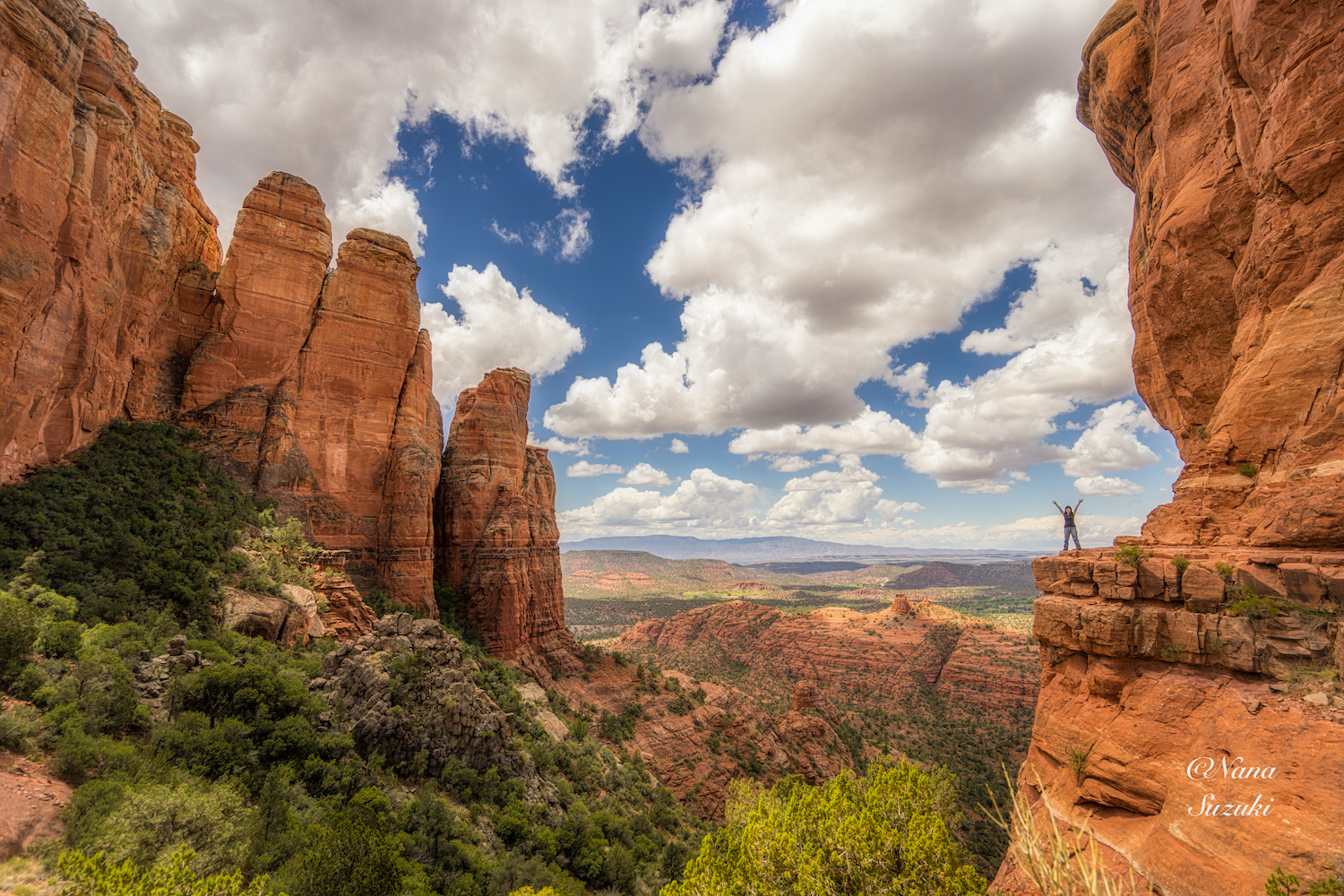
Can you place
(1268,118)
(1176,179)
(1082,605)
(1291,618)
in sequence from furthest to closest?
(1176,179) → (1082,605) → (1268,118) → (1291,618)

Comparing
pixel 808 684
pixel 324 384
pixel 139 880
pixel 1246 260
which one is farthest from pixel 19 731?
pixel 808 684

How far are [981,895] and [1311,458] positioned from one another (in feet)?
38.1

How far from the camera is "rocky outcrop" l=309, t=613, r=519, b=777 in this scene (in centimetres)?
1853

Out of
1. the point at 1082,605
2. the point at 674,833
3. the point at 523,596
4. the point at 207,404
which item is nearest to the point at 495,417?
the point at 523,596

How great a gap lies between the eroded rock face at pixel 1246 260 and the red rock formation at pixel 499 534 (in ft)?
128

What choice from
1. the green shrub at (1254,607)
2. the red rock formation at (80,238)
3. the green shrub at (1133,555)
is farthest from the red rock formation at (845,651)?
the red rock formation at (80,238)

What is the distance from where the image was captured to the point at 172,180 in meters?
30.8

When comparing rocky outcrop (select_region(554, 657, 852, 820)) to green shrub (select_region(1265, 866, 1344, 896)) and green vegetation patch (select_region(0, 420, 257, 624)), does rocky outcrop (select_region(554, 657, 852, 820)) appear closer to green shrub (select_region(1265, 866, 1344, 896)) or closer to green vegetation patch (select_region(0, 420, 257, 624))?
green vegetation patch (select_region(0, 420, 257, 624))

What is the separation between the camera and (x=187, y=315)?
3108 centimetres

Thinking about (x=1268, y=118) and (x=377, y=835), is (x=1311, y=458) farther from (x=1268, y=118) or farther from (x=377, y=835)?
(x=377, y=835)

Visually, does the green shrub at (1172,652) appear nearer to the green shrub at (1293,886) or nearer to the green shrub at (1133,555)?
the green shrub at (1133,555)

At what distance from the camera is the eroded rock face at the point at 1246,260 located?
34.7ft

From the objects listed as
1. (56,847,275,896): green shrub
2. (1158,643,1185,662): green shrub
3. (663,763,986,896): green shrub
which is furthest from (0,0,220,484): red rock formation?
(1158,643,1185,662): green shrub

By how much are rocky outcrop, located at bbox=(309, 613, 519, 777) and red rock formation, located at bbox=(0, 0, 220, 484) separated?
1530 centimetres
